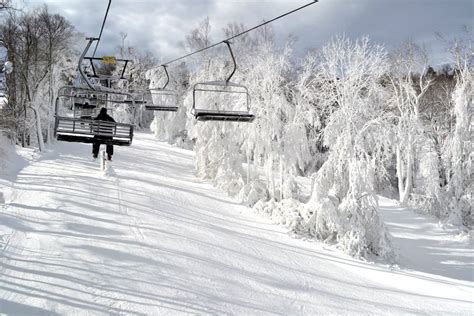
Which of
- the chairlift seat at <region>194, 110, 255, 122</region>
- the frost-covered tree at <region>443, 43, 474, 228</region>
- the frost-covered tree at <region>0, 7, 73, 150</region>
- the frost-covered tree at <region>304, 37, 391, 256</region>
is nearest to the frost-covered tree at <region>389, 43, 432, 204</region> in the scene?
the frost-covered tree at <region>443, 43, 474, 228</region>

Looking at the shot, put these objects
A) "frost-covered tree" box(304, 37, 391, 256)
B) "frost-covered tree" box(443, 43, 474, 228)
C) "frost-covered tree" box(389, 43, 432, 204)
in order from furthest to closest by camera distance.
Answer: "frost-covered tree" box(389, 43, 432, 204), "frost-covered tree" box(443, 43, 474, 228), "frost-covered tree" box(304, 37, 391, 256)

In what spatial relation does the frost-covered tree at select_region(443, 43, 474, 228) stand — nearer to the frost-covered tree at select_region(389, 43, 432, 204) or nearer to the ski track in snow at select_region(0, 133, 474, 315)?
the frost-covered tree at select_region(389, 43, 432, 204)

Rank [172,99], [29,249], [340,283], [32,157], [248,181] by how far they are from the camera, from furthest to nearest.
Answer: [172,99] → [32,157] → [248,181] → [340,283] → [29,249]

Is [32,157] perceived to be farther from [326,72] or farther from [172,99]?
[326,72]

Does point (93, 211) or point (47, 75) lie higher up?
point (47, 75)

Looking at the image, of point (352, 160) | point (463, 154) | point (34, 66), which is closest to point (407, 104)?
point (463, 154)

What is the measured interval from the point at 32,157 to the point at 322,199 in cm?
1931

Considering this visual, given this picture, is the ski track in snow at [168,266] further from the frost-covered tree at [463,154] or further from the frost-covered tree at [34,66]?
the frost-covered tree at [34,66]

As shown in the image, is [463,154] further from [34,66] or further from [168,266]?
[34,66]

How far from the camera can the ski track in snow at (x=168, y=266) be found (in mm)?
9617

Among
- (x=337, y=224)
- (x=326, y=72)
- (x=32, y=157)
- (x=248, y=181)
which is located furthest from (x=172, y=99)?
(x=337, y=224)

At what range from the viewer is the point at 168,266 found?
11.5 metres

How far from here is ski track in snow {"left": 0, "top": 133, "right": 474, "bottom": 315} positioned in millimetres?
9617

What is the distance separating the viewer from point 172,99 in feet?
115
